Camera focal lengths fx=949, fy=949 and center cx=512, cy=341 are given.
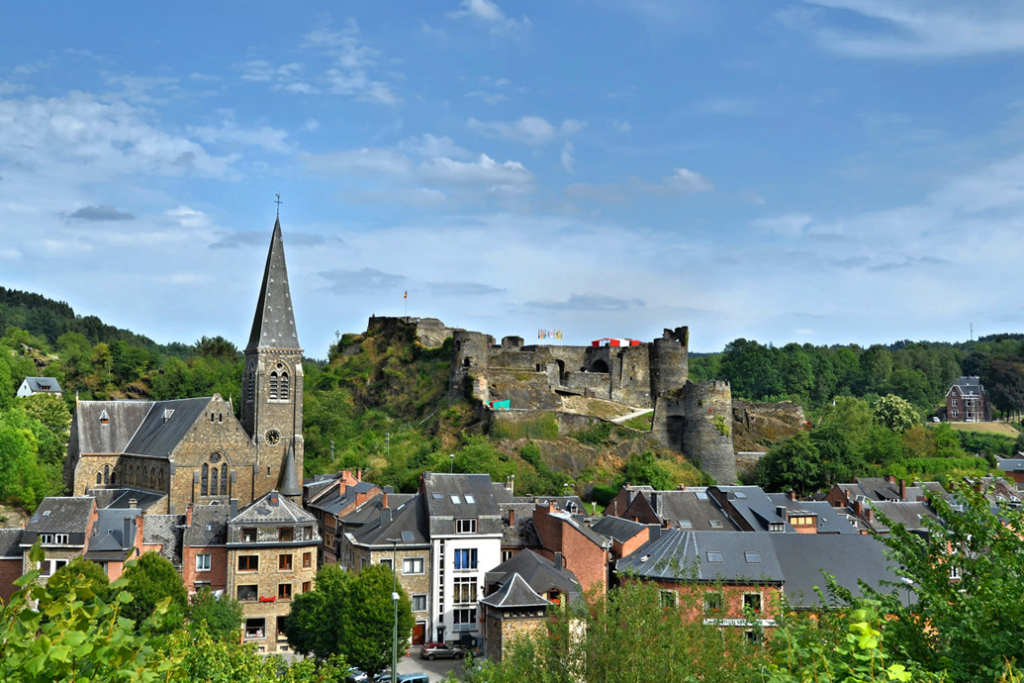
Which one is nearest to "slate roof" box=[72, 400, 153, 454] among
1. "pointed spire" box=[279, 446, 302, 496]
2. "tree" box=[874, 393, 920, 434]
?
"pointed spire" box=[279, 446, 302, 496]

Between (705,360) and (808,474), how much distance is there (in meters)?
78.2

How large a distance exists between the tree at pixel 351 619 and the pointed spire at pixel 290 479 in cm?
1399

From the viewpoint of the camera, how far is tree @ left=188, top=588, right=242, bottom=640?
106ft

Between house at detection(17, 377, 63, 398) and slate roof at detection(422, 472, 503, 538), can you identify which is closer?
slate roof at detection(422, 472, 503, 538)

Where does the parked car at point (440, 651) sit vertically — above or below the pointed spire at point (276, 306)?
below

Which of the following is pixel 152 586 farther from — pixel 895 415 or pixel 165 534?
pixel 895 415

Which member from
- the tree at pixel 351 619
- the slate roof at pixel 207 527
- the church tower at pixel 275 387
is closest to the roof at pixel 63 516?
the slate roof at pixel 207 527

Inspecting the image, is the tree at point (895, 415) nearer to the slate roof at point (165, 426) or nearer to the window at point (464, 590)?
the window at point (464, 590)

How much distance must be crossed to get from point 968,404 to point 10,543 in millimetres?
88508

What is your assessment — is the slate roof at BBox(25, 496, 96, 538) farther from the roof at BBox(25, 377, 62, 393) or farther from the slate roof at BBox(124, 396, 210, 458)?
the roof at BBox(25, 377, 62, 393)

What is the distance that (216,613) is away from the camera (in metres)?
33.0

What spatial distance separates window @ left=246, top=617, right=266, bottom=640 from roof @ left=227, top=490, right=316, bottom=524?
13.1ft

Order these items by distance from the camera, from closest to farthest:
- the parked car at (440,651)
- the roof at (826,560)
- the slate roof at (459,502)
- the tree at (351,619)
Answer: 1. the roof at (826,560)
2. the tree at (351,619)
3. the parked car at (440,651)
4. the slate roof at (459,502)

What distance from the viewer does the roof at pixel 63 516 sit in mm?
39031
